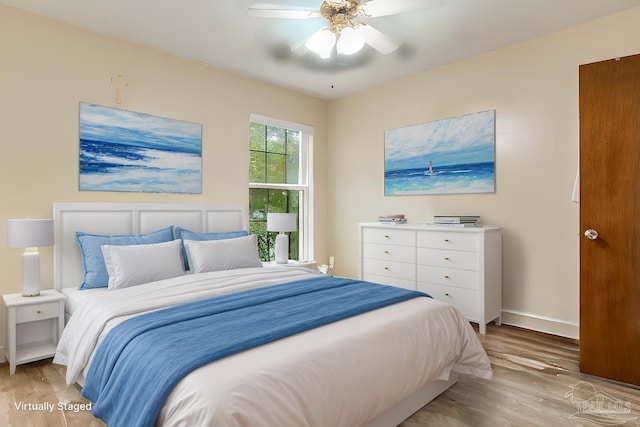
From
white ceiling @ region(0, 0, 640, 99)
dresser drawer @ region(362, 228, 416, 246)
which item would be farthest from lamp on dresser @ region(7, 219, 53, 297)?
dresser drawer @ region(362, 228, 416, 246)

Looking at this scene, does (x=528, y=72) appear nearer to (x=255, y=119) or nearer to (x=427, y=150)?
(x=427, y=150)

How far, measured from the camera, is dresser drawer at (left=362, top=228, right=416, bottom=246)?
3810mm

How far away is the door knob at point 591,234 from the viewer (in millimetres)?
2446

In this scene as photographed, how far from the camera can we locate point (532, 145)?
3.40 meters

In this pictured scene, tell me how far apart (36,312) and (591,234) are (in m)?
3.78

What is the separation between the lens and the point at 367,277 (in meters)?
4.22

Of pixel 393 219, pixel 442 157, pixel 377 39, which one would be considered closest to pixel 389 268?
pixel 393 219

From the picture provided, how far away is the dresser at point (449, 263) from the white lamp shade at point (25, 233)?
2985mm

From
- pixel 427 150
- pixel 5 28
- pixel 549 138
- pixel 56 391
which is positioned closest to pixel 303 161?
pixel 427 150

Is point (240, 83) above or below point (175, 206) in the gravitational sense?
above

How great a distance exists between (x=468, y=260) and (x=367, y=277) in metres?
1.21

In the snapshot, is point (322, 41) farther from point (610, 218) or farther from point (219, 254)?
point (610, 218)

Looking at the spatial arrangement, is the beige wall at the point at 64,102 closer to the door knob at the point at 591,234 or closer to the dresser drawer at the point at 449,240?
the dresser drawer at the point at 449,240

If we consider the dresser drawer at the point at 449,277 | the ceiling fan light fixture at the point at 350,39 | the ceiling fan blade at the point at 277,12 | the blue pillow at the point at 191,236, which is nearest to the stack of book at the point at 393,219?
the dresser drawer at the point at 449,277
